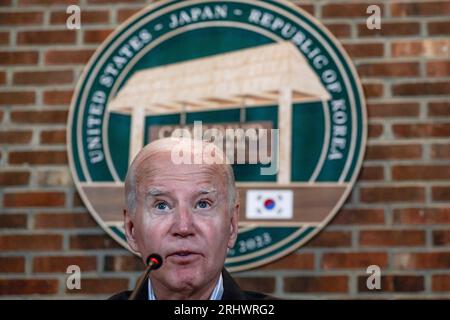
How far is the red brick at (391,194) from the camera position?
2918 millimetres

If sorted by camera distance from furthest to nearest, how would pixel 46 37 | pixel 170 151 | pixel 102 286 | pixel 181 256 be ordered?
pixel 46 37, pixel 102 286, pixel 170 151, pixel 181 256

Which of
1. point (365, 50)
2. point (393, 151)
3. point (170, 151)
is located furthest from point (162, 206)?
point (365, 50)

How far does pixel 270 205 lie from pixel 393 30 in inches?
33.4

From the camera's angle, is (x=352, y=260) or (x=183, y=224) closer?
(x=183, y=224)

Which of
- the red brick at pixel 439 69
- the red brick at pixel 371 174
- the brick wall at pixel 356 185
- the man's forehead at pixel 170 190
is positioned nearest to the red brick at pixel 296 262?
the brick wall at pixel 356 185

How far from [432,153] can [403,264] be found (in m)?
0.44

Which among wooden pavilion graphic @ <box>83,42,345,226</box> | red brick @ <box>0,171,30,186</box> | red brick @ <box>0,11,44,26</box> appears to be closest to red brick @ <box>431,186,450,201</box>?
wooden pavilion graphic @ <box>83,42,345,226</box>

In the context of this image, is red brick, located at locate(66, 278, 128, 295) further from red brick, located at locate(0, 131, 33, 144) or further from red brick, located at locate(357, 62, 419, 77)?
red brick, located at locate(357, 62, 419, 77)

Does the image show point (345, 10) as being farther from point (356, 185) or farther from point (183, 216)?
point (183, 216)

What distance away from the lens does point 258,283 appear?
291 cm

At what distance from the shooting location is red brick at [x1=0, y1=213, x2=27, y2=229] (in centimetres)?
306

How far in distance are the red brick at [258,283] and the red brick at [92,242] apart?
1.65 feet

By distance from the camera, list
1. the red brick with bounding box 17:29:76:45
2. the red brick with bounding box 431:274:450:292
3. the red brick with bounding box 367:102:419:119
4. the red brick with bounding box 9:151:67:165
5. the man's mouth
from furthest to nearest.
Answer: the red brick with bounding box 17:29:76:45 → the red brick with bounding box 9:151:67:165 → the red brick with bounding box 367:102:419:119 → the red brick with bounding box 431:274:450:292 → the man's mouth

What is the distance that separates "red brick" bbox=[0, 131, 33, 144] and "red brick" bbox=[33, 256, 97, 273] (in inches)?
18.9
